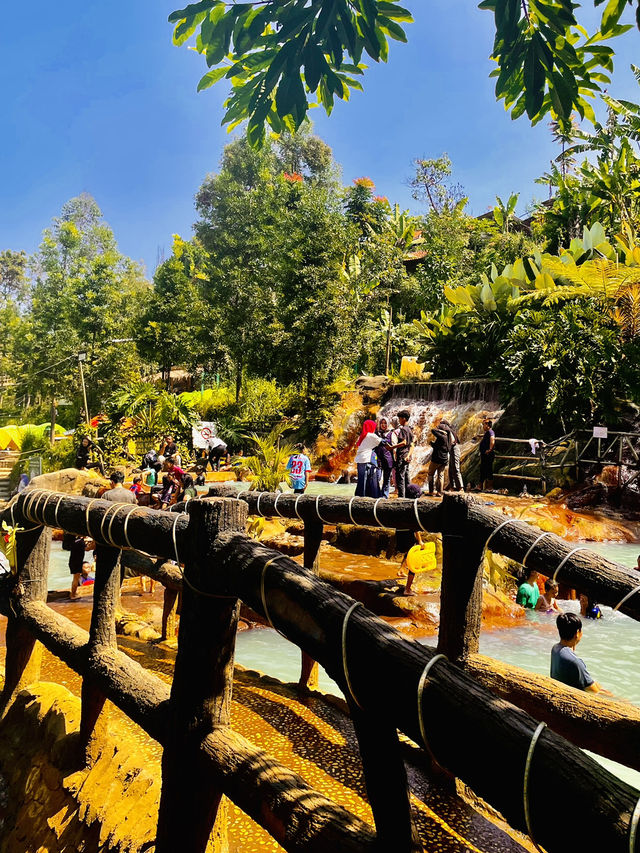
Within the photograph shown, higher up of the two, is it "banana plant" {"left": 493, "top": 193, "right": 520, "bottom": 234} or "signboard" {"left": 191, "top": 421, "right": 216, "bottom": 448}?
"banana plant" {"left": 493, "top": 193, "right": 520, "bottom": 234}

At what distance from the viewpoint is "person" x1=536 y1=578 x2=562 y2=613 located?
24.1 feet

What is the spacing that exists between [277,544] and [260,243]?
19.7 meters

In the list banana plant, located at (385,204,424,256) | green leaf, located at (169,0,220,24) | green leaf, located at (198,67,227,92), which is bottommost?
green leaf, located at (198,67,227,92)

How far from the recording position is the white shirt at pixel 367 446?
8.49 meters

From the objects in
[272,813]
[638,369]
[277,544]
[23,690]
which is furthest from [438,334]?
[272,813]

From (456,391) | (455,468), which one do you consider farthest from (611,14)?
(456,391)

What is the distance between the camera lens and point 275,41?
5.61ft

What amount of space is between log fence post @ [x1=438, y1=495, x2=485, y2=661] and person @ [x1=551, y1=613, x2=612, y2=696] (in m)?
1.35

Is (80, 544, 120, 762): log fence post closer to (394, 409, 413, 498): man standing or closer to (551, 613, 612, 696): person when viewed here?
(551, 613, 612, 696): person

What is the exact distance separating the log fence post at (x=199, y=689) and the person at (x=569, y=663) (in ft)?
7.60

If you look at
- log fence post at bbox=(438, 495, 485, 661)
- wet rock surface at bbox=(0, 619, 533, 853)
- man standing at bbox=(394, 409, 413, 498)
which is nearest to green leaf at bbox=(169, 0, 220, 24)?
log fence post at bbox=(438, 495, 485, 661)

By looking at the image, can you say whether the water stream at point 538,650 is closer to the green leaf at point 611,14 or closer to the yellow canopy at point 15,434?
the green leaf at point 611,14

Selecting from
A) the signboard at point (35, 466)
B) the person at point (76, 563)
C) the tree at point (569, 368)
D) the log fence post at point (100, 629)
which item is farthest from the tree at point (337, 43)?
the signboard at point (35, 466)

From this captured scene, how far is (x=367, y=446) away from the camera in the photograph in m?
8.55
